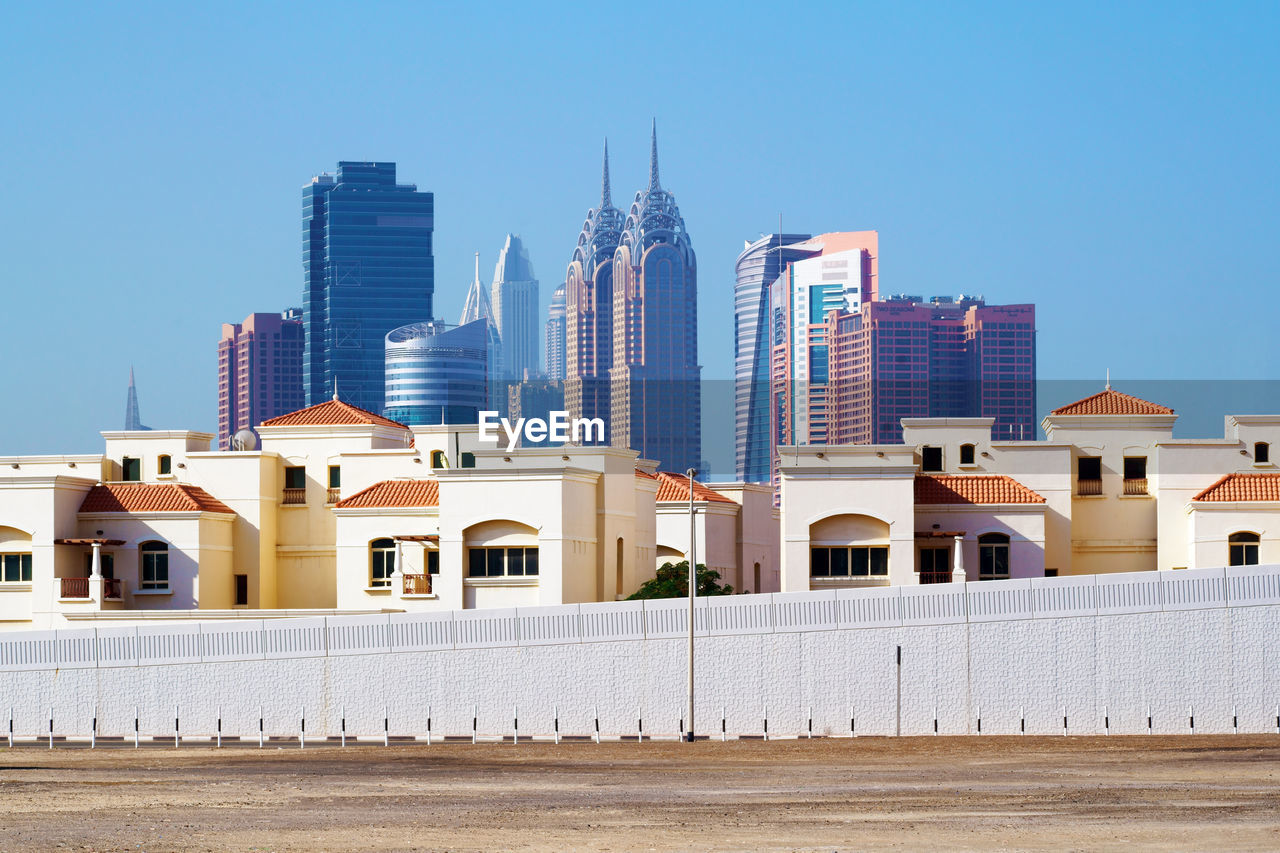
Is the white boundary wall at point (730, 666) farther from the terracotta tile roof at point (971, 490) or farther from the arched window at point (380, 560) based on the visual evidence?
the terracotta tile roof at point (971, 490)

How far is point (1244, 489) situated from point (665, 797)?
160 feet

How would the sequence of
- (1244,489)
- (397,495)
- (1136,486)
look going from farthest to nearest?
(1136,486) → (397,495) → (1244,489)

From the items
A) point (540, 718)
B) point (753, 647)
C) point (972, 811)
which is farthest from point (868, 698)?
point (972, 811)

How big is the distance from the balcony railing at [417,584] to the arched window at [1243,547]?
126ft

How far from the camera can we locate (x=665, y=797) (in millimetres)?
51812

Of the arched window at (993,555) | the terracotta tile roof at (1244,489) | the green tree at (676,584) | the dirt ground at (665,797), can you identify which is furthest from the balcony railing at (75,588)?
the terracotta tile roof at (1244,489)

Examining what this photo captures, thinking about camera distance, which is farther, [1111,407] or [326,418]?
[326,418]

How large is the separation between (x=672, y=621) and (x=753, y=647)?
3.53 meters

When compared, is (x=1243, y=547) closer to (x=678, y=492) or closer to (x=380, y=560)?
(x=678, y=492)

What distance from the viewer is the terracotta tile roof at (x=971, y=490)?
92.2m

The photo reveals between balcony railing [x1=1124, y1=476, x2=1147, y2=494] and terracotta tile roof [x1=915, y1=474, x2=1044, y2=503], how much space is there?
252 inches

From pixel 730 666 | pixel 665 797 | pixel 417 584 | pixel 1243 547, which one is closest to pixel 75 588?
pixel 417 584

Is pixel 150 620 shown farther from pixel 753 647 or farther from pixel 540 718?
pixel 753 647

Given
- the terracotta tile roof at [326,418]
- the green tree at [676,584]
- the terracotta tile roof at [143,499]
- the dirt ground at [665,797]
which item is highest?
the terracotta tile roof at [326,418]
